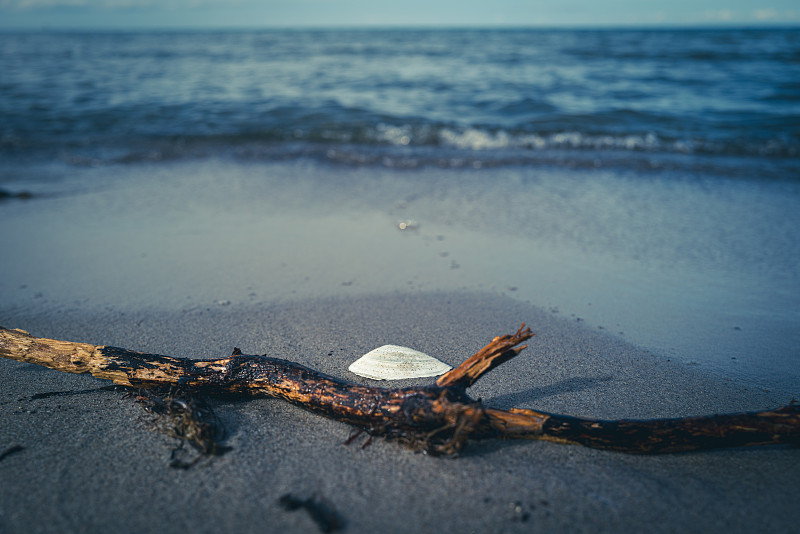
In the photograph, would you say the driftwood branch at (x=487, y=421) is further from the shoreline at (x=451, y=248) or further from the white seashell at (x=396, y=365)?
the shoreline at (x=451, y=248)

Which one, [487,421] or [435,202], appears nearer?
[487,421]

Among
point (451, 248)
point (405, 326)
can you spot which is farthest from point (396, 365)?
point (451, 248)

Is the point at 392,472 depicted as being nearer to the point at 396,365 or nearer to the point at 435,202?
the point at 396,365

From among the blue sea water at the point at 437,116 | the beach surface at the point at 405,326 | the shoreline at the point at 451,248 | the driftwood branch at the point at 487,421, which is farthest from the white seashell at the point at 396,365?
the blue sea water at the point at 437,116

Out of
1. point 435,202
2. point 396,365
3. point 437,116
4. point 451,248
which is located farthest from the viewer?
point 437,116

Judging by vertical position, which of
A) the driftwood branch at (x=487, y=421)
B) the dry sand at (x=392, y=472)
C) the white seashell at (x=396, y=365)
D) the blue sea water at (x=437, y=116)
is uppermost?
the blue sea water at (x=437, y=116)

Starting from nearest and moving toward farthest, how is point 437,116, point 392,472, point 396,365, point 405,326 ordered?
point 392,472 → point 396,365 → point 405,326 → point 437,116

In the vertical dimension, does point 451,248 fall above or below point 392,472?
above

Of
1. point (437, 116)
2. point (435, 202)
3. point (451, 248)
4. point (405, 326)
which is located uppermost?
point (437, 116)
